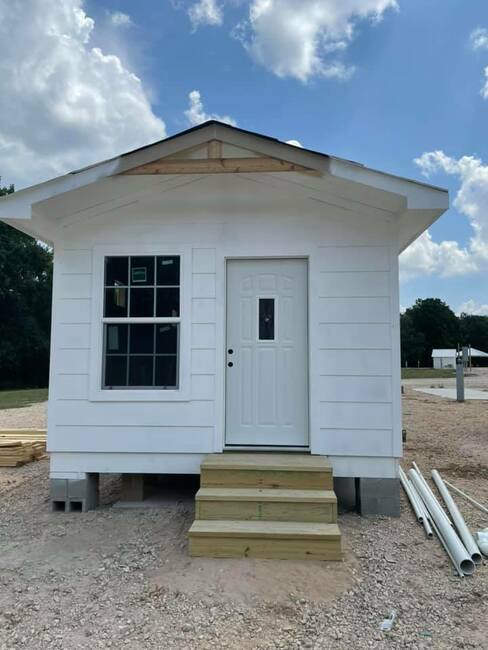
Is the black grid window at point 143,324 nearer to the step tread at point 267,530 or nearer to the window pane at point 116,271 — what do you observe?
the window pane at point 116,271

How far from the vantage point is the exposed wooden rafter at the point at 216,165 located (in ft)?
11.8

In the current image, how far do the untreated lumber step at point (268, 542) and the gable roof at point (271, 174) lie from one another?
2.63m

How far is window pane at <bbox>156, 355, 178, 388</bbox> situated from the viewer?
13.7 ft

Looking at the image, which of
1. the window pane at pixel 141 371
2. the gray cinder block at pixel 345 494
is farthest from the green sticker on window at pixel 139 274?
→ the gray cinder block at pixel 345 494

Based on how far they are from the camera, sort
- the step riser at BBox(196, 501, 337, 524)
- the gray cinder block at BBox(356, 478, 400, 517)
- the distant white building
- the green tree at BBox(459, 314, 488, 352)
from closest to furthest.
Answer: the step riser at BBox(196, 501, 337, 524), the gray cinder block at BBox(356, 478, 400, 517), the distant white building, the green tree at BBox(459, 314, 488, 352)

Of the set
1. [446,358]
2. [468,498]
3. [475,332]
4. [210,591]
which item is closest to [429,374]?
[446,358]

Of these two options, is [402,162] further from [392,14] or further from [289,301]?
[289,301]

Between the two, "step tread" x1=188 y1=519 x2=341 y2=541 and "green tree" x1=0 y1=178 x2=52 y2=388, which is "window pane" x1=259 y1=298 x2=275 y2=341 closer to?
"step tread" x1=188 y1=519 x2=341 y2=541

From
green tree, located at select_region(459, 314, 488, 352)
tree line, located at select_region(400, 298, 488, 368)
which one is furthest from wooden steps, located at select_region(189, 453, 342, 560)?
green tree, located at select_region(459, 314, 488, 352)

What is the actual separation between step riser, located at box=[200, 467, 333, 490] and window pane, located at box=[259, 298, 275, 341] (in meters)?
1.28

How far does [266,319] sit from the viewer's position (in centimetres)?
427

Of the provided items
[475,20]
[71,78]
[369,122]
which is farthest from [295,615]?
[71,78]

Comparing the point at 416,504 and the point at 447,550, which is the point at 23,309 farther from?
the point at 447,550

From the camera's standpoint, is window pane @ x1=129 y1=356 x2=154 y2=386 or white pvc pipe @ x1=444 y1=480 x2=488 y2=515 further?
window pane @ x1=129 y1=356 x2=154 y2=386
